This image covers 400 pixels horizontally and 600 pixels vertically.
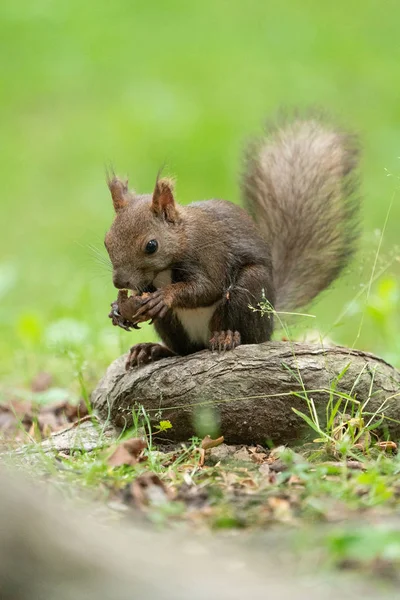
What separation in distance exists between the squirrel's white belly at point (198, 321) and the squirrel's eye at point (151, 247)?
310mm

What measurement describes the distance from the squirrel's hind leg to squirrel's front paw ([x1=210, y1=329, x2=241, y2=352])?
0.02 m

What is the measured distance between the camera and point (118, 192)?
156 inches

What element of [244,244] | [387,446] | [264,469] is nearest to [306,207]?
[244,244]

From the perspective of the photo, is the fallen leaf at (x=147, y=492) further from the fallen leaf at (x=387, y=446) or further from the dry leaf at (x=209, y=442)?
the fallen leaf at (x=387, y=446)

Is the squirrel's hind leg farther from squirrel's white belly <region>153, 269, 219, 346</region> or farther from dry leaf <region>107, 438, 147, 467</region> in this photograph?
dry leaf <region>107, 438, 147, 467</region>

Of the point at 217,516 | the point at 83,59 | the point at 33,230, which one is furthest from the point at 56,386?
the point at 83,59

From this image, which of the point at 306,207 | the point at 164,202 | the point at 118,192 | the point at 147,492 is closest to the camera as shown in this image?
the point at 147,492

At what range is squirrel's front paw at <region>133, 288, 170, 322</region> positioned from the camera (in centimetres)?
367

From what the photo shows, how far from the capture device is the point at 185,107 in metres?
11.7

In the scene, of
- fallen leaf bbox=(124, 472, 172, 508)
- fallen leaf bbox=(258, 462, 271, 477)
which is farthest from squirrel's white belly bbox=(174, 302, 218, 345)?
fallen leaf bbox=(124, 472, 172, 508)

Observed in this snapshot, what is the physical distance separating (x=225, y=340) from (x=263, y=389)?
0.30 meters

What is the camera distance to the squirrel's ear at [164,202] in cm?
384

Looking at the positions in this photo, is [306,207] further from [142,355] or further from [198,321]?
[142,355]

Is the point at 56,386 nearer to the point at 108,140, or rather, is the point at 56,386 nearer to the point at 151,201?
the point at 151,201
